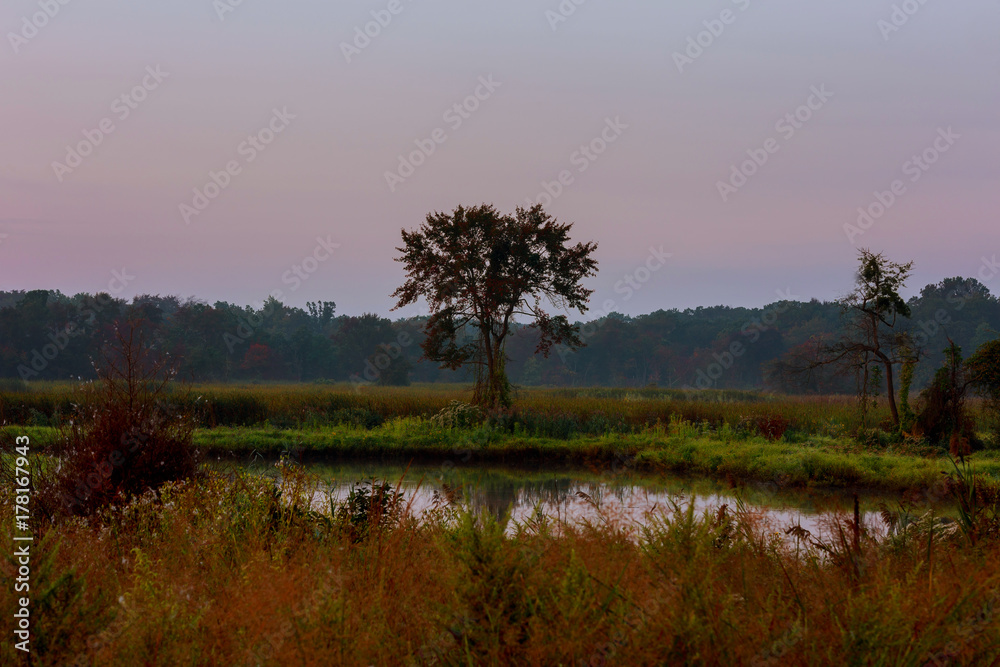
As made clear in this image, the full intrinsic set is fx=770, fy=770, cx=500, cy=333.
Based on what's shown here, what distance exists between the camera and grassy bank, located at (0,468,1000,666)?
3467 millimetres

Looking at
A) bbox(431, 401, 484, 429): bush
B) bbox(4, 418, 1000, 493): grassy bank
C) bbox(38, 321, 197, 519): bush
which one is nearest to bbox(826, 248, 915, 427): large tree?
bbox(4, 418, 1000, 493): grassy bank

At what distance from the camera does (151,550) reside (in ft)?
19.9

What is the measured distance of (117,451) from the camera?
789 centimetres

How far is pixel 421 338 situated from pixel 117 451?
250 feet

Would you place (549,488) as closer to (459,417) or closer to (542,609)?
(459,417)

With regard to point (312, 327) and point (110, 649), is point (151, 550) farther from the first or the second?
point (312, 327)

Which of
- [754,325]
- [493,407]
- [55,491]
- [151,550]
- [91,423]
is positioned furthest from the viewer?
[754,325]

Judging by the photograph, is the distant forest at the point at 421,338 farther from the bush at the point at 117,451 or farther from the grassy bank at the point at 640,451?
the bush at the point at 117,451

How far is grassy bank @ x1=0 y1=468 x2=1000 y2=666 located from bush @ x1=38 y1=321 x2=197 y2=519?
2.85 m

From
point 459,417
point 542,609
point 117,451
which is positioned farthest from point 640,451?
point 542,609

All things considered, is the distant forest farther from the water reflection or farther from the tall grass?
the water reflection

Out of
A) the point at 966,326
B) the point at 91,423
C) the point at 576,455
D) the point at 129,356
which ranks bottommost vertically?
the point at 576,455

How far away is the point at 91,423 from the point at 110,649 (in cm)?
536

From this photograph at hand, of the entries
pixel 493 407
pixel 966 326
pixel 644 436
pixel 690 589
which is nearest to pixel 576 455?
pixel 644 436
